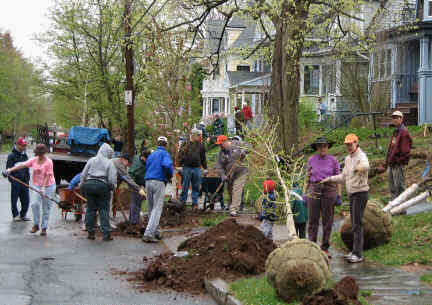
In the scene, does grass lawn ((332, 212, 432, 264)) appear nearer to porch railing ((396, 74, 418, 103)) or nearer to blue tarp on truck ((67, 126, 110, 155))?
blue tarp on truck ((67, 126, 110, 155))

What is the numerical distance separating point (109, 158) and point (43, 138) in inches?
677

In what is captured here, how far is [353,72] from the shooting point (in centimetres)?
2586

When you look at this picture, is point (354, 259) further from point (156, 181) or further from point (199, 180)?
point (199, 180)

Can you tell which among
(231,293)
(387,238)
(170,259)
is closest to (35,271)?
(170,259)

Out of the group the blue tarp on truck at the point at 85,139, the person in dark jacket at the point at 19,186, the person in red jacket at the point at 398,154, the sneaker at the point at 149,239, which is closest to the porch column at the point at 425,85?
the blue tarp on truck at the point at 85,139

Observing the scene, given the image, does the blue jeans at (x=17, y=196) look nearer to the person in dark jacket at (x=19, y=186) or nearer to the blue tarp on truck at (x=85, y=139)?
the person in dark jacket at (x=19, y=186)

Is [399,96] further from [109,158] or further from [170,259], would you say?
[170,259]

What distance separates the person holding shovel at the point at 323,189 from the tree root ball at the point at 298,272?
2.56m

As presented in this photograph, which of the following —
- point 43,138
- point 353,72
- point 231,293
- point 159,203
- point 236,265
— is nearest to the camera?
point 231,293

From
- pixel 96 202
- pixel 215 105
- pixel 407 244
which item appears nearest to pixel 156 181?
pixel 96 202

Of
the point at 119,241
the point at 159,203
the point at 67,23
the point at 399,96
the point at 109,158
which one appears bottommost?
the point at 119,241

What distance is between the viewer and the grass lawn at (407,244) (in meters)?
8.92

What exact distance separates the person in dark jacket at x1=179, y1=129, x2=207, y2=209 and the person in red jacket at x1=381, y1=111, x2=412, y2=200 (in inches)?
201

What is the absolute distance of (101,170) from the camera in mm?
12102
